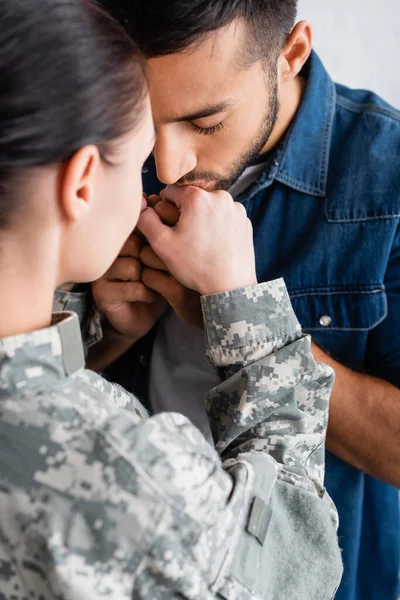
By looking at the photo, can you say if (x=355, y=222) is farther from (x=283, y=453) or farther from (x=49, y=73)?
(x=49, y=73)

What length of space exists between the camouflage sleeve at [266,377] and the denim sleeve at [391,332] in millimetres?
239

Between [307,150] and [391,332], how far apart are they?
342 mm

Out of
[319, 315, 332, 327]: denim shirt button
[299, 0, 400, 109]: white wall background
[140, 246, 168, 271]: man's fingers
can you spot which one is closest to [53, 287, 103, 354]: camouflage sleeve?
[140, 246, 168, 271]: man's fingers

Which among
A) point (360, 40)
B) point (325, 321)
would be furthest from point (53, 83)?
point (360, 40)

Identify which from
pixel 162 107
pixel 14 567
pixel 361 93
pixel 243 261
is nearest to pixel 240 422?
pixel 243 261

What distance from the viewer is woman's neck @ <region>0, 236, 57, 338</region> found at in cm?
58

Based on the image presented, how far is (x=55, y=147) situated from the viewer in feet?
1.78

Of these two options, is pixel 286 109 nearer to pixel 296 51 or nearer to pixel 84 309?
pixel 296 51

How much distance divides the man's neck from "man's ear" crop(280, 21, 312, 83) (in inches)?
1.6

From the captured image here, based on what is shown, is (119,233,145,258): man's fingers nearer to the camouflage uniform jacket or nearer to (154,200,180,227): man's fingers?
(154,200,180,227): man's fingers

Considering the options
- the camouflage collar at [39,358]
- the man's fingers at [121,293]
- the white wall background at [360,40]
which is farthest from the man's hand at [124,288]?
the white wall background at [360,40]

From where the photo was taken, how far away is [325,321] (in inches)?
42.5

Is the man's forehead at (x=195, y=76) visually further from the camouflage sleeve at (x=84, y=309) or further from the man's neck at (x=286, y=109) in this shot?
the camouflage sleeve at (x=84, y=309)

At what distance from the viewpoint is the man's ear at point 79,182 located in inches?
22.1
